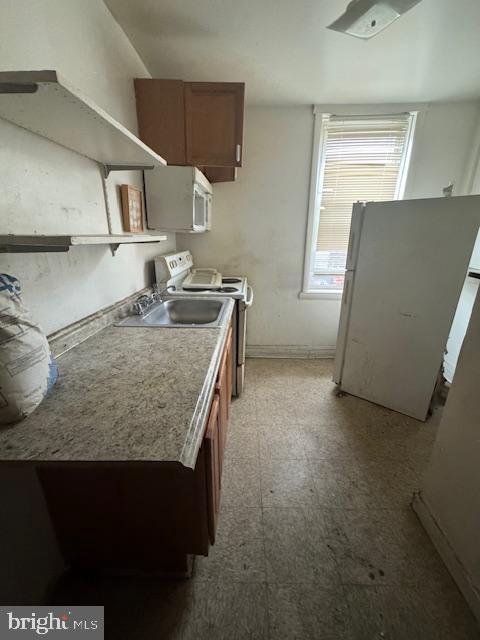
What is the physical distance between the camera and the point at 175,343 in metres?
1.14

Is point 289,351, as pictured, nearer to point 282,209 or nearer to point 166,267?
point 282,209

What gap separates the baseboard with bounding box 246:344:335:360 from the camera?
9.67ft

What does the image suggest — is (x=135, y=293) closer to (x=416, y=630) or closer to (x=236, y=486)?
(x=236, y=486)

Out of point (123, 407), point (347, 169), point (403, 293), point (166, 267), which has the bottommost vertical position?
point (123, 407)

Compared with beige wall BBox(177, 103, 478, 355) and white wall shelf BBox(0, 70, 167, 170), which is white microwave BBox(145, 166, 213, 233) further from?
beige wall BBox(177, 103, 478, 355)

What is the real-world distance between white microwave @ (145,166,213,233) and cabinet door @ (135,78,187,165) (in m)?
0.13

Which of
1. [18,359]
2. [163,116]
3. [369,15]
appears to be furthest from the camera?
[163,116]

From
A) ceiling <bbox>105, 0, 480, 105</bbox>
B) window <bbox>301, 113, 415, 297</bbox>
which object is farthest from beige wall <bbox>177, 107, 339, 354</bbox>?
ceiling <bbox>105, 0, 480, 105</bbox>

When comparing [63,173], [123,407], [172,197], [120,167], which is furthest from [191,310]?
[123,407]

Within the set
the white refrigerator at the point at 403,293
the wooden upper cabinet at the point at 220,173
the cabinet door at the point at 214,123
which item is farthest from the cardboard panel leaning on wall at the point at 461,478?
the wooden upper cabinet at the point at 220,173

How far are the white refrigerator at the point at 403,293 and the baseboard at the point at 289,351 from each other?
0.68 metres

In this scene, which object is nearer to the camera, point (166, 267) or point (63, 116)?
point (63, 116)

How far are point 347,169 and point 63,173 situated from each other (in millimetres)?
2449

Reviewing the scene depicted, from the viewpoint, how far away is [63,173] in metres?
1.01
